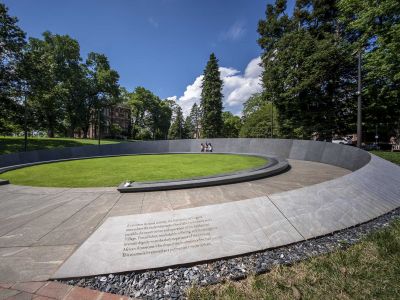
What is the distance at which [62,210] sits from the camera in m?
5.71

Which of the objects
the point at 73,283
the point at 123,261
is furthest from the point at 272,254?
the point at 73,283

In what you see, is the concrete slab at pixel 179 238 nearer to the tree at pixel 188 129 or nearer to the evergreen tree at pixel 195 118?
the tree at pixel 188 129

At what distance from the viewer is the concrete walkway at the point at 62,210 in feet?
11.2

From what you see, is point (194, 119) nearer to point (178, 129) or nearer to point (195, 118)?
point (195, 118)

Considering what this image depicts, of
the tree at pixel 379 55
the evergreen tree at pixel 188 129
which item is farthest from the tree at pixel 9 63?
the evergreen tree at pixel 188 129

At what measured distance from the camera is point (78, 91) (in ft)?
136

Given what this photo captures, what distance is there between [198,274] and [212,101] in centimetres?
4745

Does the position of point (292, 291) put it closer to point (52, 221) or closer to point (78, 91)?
point (52, 221)

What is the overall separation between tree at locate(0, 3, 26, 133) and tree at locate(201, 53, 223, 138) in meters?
32.9

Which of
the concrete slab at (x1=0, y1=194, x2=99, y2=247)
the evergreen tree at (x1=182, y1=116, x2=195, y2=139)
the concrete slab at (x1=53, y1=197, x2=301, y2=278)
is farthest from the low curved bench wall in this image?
the evergreen tree at (x1=182, y1=116, x2=195, y2=139)

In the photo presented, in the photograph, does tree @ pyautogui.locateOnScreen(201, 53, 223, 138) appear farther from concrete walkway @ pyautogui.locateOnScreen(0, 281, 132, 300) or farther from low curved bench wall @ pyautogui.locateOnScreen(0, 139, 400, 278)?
concrete walkway @ pyautogui.locateOnScreen(0, 281, 132, 300)

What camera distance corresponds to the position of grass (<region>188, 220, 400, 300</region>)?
2527mm

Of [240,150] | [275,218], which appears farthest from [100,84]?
[275,218]

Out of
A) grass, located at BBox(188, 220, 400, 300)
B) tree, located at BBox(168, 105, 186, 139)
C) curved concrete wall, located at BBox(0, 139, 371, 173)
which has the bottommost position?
grass, located at BBox(188, 220, 400, 300)
